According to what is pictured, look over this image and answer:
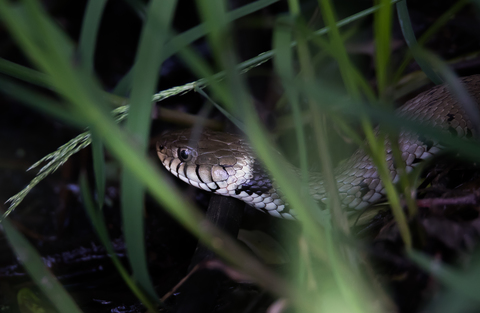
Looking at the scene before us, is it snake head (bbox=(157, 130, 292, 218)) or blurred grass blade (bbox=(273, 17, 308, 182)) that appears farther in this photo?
snake head (bbox=(157, 130, 292, 218))

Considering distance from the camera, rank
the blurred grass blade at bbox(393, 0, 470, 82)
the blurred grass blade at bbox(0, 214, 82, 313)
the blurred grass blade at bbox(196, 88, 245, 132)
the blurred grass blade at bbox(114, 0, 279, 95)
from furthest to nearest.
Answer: the blurred grass blade at bbox(196, 88, 245, 132), the blurred grass blade at bbox(114, 0, 279, 95), the blurred grass blade at bbox(393, 0, 470, 82), the blurred grass blade at bbox(0, 214, 82, 313)

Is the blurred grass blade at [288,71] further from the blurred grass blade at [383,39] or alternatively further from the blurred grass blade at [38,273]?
the blurred grass blade at [38,273]

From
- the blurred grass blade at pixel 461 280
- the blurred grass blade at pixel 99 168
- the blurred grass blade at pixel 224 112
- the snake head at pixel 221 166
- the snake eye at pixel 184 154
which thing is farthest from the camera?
the snake eye at pixel 184 154

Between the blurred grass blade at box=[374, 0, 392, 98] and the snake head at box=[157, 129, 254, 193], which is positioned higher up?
the snake head at box=[157, 129, 254, 193]

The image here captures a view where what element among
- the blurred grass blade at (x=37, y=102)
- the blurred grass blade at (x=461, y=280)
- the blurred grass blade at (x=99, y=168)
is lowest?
the blurred grass blade at (x=461, y=280)

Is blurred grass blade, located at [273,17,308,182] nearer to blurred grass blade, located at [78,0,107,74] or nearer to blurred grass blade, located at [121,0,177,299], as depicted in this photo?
blurred grass blade, located at [121,0,177,299]

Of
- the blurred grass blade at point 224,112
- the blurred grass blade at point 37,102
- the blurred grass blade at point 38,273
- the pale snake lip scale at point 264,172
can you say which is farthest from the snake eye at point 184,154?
the blurred grass blade at point 38,273

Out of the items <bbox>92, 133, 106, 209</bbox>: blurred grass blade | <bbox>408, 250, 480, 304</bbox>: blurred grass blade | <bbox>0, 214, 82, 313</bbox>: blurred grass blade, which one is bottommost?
<bbox>408, 250, 480, 304</bbox>: blurred grass blade

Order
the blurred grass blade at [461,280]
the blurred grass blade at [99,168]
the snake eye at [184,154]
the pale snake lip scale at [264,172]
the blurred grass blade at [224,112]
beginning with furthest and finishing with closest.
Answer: the snake eye at [184,154]
the pale snake lip scale at [264,172]
the blurred grass blade at [224,112]
the blurred grass blade at [99,168]
the blurred grass blade at [461,280]

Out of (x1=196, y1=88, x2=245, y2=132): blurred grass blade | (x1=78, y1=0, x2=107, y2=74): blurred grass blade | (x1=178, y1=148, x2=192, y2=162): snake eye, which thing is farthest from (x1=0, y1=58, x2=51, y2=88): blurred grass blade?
(x1=178, y1=148, x2=192, y2=162): snake eye

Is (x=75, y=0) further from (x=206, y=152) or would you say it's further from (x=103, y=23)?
(x=206, y=152)
